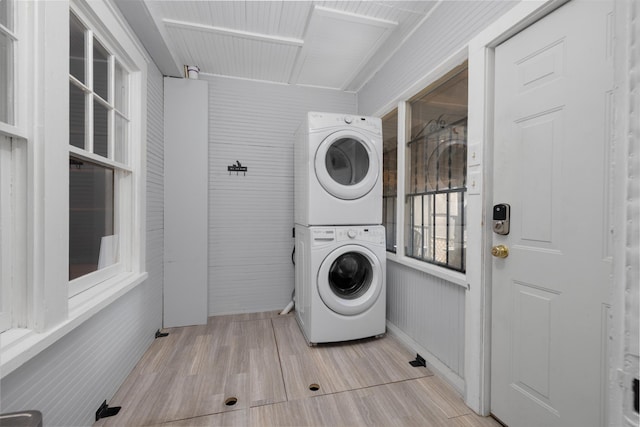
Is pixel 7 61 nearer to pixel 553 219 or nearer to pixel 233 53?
pixel 233 53

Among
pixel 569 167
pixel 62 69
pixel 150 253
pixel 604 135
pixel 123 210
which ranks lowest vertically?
pixel 150 253

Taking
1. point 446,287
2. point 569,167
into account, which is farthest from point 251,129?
point 569,167

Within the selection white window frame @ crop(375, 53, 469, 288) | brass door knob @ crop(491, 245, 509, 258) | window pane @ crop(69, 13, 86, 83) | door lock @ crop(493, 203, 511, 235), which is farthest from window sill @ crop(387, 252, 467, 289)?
window pane @ crop(69, 13, 86, 83)

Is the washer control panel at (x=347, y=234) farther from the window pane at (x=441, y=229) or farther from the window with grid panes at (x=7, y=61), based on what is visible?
the window with grid panes at (x=7, y=61)

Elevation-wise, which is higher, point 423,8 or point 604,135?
point 423,8

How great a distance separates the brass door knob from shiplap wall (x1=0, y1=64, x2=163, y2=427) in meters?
2.12

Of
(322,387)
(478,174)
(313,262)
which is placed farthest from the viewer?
(313,262)

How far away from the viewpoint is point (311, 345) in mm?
2287

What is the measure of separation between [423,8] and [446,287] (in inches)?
77.5

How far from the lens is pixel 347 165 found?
250 centimetres

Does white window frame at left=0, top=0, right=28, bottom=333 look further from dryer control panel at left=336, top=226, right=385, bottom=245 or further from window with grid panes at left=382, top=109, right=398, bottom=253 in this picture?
window with grid panes at left=382, top=109, right=398, bottom=253

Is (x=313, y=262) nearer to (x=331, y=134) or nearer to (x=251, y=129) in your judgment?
(x=331, y=134)

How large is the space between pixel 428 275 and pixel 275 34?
7.66 ft

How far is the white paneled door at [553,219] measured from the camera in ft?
3.51
